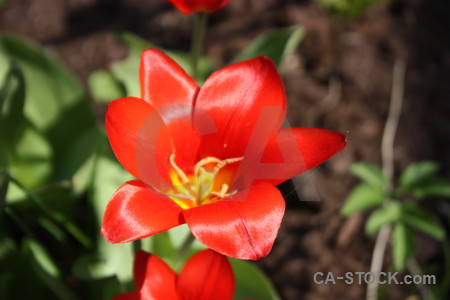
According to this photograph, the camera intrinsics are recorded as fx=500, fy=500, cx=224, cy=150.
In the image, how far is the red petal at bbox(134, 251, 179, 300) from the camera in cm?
94

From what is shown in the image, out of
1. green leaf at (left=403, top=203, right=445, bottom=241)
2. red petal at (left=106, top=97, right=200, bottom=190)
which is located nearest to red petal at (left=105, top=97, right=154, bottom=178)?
red petal at (left=106, top=97, right=200, bottom=190)

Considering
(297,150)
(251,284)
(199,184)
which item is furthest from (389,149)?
(297,150)

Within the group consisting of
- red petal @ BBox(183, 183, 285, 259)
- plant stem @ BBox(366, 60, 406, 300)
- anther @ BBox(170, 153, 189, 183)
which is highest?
red petal @ BBox(183, 183, 285, 259)

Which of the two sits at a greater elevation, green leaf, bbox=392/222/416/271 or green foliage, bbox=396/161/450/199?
green foliage, bbox=396/161/450/199

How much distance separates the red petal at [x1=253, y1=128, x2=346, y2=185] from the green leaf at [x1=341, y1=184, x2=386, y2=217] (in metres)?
0.59

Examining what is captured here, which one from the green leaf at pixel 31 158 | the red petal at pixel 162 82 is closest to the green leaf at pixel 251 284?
the red petal at pixel 162 82

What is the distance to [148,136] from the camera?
95 cm

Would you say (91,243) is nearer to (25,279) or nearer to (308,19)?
(25,279)

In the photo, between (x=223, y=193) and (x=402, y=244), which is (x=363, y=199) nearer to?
(x=402, y=244)

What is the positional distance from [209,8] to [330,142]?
1.75 ft

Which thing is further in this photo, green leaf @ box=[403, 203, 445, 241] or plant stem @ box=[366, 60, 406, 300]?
plant stem @ box=[366, 60, 406, 300]

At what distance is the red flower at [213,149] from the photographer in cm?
82

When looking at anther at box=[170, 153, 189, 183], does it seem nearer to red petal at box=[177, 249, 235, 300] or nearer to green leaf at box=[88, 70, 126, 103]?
red petal at box=[177, 249, 235, 300]

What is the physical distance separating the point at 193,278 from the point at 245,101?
0.36 meters
